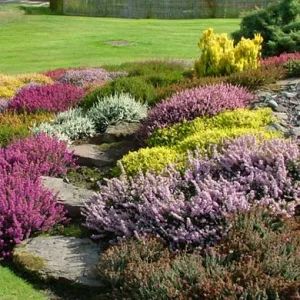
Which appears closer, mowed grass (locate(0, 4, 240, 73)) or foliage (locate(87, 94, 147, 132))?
foliage (locate(87, 94, 147, 132))

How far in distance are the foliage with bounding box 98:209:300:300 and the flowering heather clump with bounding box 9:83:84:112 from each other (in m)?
5.99

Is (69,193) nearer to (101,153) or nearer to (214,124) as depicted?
(101,153)

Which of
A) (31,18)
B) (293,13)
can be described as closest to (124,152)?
(293,13)

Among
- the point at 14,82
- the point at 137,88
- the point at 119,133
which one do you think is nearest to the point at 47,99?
the point at 137,88

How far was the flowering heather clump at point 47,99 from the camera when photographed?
1124cm

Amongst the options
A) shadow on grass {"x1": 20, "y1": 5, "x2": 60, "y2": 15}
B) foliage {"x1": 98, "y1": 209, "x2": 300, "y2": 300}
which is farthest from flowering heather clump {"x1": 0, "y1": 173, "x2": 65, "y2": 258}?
shadow on grass {"x1": 20, "y1": 5, "x2": 60, "y2": 15}

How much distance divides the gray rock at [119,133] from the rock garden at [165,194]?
0.02 m

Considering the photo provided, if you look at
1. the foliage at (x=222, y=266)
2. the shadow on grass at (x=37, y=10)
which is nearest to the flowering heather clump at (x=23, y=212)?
the foliage at (x=222, y=266)

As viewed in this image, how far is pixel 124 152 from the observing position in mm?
8555

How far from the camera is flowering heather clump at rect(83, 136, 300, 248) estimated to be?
220 inches

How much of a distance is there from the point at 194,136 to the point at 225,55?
12.6 ft

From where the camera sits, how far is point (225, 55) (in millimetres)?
10914

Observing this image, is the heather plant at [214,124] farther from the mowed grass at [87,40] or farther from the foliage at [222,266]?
the mowed grass at [87,40]

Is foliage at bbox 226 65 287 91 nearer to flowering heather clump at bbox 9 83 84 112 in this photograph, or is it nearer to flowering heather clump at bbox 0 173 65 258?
flowering heather clump at bbox 9 83 84 112
